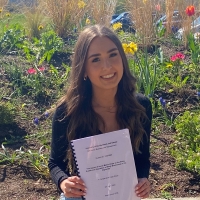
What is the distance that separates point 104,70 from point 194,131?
216 cm

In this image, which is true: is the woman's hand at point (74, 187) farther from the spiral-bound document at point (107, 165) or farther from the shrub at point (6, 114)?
the shrub at point (6, 114)

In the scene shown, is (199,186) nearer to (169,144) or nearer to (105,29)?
(169,144)

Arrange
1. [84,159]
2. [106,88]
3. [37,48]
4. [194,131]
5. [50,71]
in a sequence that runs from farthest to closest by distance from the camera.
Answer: [37,48]
[50,71]
[194,131]
[106,88]
[84,159]

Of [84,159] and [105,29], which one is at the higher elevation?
[105,29]

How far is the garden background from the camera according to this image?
4.10 m

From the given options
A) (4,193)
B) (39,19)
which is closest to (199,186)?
(4,193)

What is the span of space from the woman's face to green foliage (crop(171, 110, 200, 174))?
166cm

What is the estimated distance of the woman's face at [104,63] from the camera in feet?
8.59

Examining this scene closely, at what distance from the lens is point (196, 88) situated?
232 inches

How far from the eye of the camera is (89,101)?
2.89m

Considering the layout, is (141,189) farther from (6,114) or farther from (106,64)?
(6,114)

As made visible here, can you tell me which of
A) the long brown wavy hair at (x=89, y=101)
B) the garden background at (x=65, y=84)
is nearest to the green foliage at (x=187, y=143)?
the garden background at (x=65, y=84)

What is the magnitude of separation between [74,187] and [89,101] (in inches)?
23.3

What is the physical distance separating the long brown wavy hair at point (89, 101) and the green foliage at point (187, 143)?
1.37m
